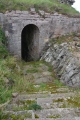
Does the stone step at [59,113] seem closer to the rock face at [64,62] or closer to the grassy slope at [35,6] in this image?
→ the rock face at [64,62]

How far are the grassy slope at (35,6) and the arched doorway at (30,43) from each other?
1.24m

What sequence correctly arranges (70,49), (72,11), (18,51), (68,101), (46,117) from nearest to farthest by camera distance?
(46,117), (68,101), (70,49), (18,51), (72,11)

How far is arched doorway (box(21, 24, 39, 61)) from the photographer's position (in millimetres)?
12609

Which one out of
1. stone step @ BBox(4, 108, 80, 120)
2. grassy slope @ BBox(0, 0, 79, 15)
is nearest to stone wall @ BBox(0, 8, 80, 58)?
grassy slope @ BBox(0, 0, 79, 15)

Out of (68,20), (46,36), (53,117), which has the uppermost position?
(68,20)

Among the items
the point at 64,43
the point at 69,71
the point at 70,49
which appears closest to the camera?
the point at 69,71

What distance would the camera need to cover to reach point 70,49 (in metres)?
10.1

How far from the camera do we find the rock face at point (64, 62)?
816 cm

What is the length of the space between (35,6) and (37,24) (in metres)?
1.16

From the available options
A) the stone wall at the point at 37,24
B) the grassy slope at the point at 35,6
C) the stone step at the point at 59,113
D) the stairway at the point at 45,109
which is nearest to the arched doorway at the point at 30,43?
the stone wall at the point at 37,24

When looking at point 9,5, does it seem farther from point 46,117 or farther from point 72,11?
point 46,117

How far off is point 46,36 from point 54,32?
554 mm

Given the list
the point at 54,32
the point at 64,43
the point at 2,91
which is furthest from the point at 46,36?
the point at 2,91

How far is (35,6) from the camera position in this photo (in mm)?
12109
